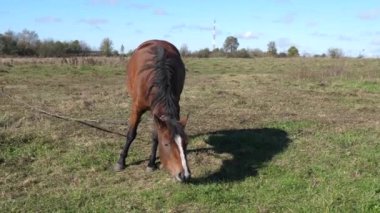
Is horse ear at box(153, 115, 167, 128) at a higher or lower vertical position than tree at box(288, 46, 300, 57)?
lower

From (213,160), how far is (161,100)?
1.59 metres

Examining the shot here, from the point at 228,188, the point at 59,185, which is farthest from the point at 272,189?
the point at 59,185

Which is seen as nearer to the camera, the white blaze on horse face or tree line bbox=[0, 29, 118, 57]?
the white blaze on horse face

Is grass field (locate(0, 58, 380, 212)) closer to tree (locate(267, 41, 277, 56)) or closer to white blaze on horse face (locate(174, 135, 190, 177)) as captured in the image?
white blaze on horse face (locate(174, 135, 190, 177))

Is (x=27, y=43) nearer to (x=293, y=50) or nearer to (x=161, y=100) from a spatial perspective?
(x=293, y=50)

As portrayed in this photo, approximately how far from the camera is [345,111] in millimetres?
12391

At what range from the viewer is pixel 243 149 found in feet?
26.6

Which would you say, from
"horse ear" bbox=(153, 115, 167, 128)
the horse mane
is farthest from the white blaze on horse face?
the horse mane

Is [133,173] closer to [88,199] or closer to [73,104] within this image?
[88,199]

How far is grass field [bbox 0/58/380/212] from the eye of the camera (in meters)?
5.81

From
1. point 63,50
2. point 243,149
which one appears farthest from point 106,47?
point 243,149

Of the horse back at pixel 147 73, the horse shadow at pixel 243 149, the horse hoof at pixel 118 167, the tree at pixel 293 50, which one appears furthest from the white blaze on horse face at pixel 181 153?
the tree at pixel 293 50

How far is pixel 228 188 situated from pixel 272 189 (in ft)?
1.81

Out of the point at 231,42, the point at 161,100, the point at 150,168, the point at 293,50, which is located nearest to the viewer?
the point at 161,100
